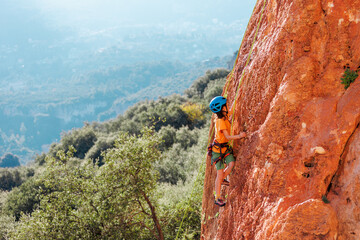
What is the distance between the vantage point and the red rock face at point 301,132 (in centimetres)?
455

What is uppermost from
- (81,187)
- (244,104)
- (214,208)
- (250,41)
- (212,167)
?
(250,41)

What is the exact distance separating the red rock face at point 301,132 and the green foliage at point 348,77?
0.28ft

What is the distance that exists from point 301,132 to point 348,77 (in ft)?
4.19

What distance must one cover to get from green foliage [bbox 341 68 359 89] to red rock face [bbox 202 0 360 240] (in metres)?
0.08

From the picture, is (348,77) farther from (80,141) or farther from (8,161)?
(8,161)

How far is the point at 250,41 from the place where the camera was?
7344 millimetres

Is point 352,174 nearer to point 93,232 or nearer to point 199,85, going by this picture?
point 93,232

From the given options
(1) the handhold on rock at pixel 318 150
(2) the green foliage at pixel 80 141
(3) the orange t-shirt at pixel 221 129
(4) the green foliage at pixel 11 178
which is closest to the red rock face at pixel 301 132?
(1) the handhold on rock at pixel 318 150

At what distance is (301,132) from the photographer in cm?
508

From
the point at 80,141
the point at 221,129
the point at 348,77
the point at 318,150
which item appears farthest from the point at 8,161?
the point at 348,77

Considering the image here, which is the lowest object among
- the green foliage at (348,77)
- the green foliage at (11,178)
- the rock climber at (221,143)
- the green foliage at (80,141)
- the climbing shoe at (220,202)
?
the green foliage at (11,178)

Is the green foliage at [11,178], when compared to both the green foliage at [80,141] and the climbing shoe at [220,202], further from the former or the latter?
the climbing shoe at [220,202]

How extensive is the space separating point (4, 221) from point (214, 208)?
26545mm

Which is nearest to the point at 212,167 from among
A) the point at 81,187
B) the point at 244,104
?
the point at 244,104
